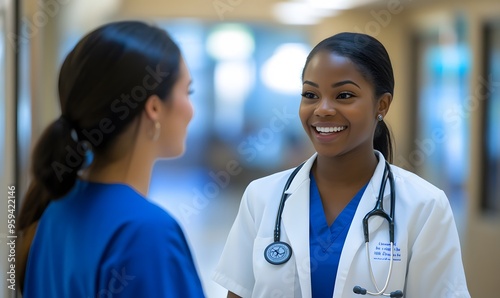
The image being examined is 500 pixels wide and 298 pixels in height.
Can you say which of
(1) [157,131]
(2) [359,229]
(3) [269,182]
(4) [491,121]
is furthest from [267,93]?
(1) [157,131]

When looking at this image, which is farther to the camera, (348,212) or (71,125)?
(348,212)

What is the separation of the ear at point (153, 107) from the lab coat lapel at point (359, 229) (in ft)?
1.49

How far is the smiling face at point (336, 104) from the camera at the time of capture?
41.3 inches

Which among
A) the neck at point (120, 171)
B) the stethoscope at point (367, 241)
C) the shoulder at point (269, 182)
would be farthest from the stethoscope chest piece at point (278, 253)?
the neck at point (120, 171)

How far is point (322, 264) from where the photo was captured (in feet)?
3.67

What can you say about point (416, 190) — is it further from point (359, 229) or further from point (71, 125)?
point (71, 125)

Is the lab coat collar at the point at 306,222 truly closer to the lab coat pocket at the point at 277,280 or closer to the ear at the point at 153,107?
the lab coat pocket at the point at 277,280

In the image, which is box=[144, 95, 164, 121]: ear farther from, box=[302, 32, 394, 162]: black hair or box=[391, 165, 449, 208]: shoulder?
box=[391, 165, 449, 208]: shoulder

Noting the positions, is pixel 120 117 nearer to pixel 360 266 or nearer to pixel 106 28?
pixel 106 28

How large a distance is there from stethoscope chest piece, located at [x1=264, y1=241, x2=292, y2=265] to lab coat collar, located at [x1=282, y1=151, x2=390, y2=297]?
0.01m

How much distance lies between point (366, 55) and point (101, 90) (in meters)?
0.47

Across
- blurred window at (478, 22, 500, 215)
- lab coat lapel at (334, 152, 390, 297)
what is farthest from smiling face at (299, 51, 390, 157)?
blurred window at (478, 22, 500, 215)

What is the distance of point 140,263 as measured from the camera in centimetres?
80

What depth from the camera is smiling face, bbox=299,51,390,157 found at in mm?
1050
